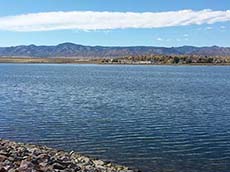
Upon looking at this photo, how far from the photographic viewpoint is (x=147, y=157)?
77.3ft

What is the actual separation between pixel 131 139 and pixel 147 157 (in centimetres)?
442

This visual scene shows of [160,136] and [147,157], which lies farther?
[160,136]

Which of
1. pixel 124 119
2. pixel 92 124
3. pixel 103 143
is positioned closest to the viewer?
pixel 103 143

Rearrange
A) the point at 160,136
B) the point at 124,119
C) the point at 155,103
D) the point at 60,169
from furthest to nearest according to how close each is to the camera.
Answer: the point at 155,103 → the point at 124,119 → the point at 160,136 → the point at 60,169

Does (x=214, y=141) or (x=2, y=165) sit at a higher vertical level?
(x=2, y=165)

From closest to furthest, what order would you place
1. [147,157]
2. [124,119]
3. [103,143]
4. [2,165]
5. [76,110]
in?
[2,165], [147,157], [103,143], [124,119], [76,110]

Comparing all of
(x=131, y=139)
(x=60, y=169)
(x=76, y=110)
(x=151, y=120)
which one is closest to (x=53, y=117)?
(x=76, y=110)

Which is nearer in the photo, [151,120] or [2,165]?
[2,165]

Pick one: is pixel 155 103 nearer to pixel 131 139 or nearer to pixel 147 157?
pixel 131 139

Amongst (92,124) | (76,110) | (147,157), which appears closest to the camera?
(147,157)

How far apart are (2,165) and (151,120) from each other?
72.8 ft

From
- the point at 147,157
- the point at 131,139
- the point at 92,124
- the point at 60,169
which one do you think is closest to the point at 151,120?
the point at 92,124

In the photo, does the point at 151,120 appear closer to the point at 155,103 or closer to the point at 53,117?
the point at 53,117

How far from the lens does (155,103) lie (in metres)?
47.7
